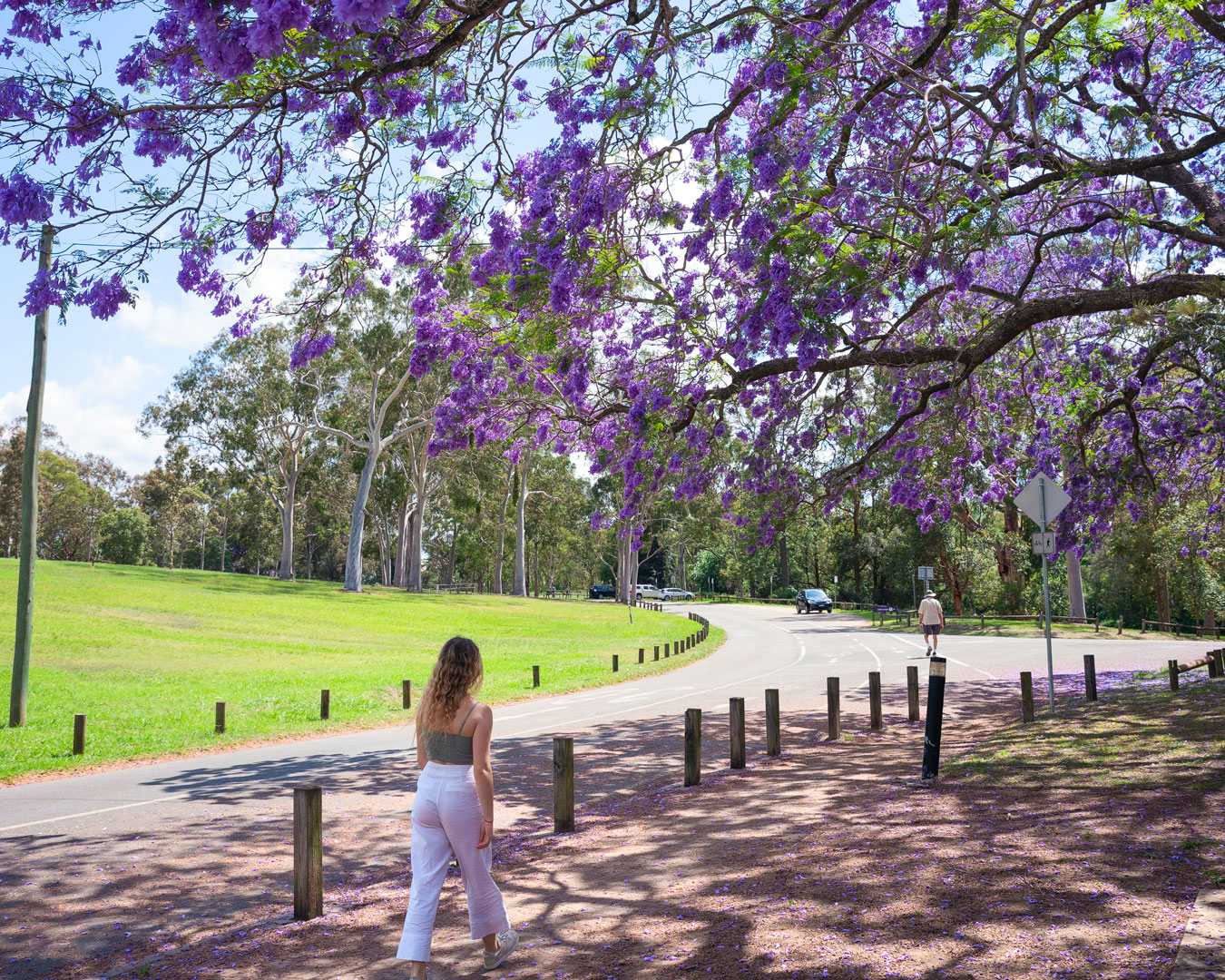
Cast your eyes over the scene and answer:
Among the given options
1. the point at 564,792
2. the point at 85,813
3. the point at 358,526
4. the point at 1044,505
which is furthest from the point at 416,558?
the point at 564,792

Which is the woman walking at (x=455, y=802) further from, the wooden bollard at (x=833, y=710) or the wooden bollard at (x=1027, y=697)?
the wooden bollard at (x=1027, y=697)

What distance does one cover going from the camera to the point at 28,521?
13.7 metres

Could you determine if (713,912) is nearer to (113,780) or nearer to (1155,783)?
(1155,783)

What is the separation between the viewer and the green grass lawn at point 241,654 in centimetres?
1400

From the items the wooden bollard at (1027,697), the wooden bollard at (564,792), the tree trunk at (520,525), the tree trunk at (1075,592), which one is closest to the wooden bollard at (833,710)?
the wooden bollard at (1027,697)

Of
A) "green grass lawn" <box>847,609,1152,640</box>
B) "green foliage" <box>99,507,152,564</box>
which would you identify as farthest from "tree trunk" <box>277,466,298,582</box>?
"green foliage" <box>99,507,152,564</box>

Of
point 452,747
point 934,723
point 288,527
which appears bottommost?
point 934,723

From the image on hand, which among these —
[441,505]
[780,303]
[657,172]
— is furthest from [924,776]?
[441,505]

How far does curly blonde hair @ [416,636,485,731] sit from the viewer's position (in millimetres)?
4488

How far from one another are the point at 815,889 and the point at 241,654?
22.7m

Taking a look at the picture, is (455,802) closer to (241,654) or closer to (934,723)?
(934,723)

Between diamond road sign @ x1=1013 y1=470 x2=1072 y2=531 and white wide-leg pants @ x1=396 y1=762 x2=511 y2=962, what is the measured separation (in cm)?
1121

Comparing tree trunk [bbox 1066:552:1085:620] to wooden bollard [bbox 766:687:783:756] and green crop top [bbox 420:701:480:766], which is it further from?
green crop top [bbox 420:701:480:766]

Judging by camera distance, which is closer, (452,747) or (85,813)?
(452,747)
